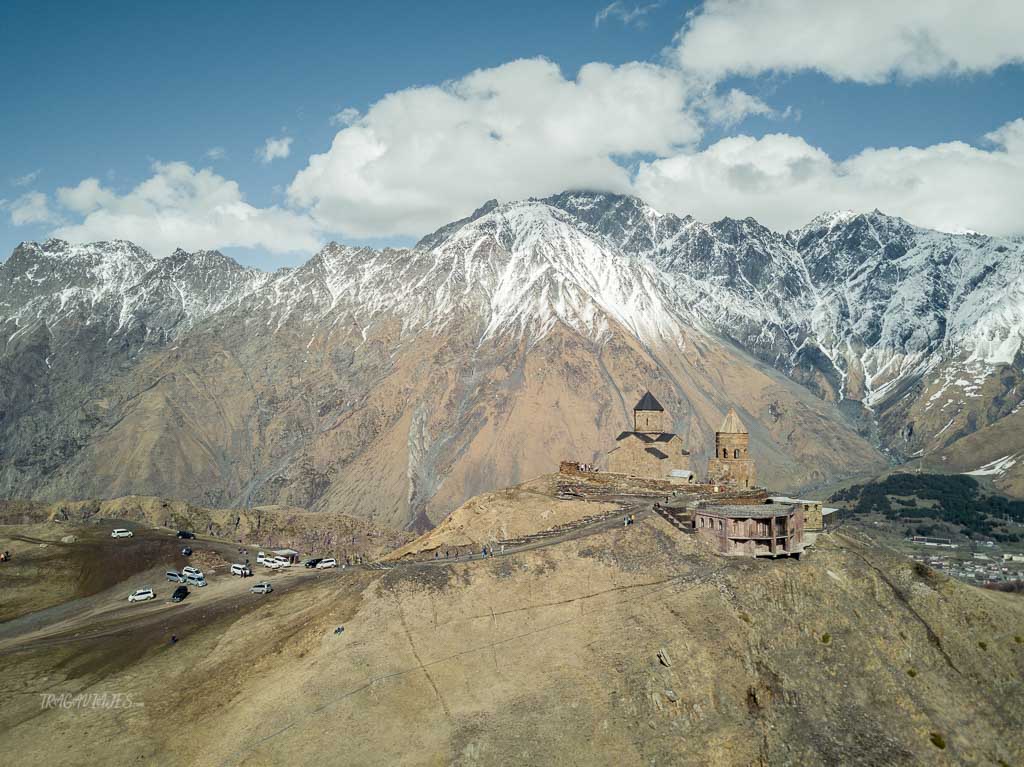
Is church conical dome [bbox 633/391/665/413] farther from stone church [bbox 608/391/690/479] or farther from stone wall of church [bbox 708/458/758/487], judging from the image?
stone wall of church [bbox 708/458/758/487]

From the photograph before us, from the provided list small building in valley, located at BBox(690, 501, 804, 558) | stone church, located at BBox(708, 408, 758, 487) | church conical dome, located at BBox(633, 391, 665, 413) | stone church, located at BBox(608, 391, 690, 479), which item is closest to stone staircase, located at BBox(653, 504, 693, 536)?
small building in valley, located at BBox(690, 501, 804, 558)

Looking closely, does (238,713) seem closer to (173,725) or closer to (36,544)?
(173,725)

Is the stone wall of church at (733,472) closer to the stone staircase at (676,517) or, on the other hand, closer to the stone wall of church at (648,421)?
the stone wall of church at (648,421)

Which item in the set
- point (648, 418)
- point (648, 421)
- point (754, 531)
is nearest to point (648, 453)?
point (648, 421)

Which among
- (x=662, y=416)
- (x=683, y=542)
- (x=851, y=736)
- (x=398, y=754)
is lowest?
(x=851, y=736)

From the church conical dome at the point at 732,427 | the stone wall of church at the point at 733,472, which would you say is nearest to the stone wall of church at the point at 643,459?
the stone wall of church at the point at 733,472

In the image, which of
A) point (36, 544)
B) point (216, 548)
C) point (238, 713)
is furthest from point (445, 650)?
point (36, 544)
